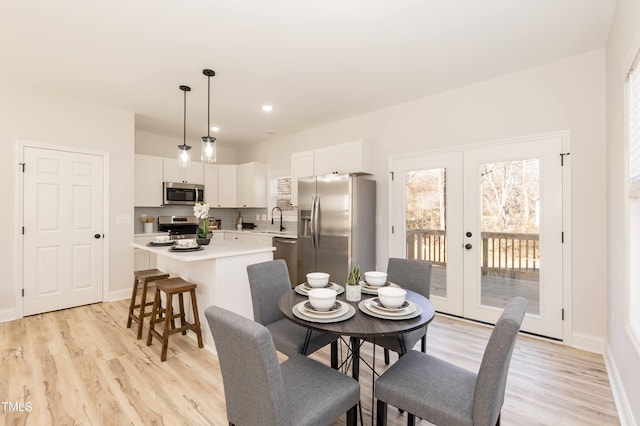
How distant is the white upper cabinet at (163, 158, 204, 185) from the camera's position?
17.8ft

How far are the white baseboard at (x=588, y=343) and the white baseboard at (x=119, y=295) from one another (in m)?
5.38

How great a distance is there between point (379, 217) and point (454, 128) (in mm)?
1475

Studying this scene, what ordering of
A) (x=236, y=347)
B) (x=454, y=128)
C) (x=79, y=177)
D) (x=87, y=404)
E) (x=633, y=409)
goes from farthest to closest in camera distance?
(x=79, y=177) → (x=454, y=128) → (x=87, y=404) → (x=633, y=409) → (x=236, y=347)

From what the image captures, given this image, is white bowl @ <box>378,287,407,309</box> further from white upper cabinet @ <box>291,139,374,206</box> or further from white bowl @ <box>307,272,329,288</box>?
white upper cabinet @ <box>291,139,374,206</box>

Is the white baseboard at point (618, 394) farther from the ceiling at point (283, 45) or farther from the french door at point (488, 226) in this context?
the ceiling at point (283, 45)

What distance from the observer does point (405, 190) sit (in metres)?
4.04

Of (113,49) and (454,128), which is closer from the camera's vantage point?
(113,49)

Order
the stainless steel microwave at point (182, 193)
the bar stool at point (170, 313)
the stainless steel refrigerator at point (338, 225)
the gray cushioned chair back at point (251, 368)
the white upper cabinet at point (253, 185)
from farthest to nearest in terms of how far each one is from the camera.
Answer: the white upper cabinet at point (253, 185), the stainless steel microwave at point (182, 193), the stainless steel refrigerator at point (338, 225), the bar stool at point (170, 313), the gray cushioned chair back at point (251, 368)

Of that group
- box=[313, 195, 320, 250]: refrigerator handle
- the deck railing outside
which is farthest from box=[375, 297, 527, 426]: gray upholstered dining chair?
box=[313, 195, 320, 250]: refrigerator handle

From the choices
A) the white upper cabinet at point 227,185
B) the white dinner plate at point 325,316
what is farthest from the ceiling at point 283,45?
the white upper cabinet at point 227,185

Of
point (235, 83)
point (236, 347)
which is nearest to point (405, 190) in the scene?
point (235, 83)

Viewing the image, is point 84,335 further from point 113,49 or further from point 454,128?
point 454,128

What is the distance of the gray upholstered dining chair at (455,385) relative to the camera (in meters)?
1.21

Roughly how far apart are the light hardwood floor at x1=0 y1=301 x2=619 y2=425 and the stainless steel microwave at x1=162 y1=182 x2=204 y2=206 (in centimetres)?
262
